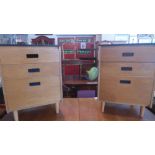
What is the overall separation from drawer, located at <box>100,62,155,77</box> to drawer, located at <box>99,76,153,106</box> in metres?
0.03

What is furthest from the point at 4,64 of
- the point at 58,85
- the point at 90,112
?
the point at 90,112

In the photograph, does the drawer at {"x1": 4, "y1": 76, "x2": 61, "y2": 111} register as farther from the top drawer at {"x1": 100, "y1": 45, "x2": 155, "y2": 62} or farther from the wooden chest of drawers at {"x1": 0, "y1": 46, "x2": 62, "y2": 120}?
the top drawer at {"x1": 100, "y1": 45, "x2": 155, "y2": 62}

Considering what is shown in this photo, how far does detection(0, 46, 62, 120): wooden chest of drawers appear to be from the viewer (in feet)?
2.70

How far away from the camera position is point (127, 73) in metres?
0.93

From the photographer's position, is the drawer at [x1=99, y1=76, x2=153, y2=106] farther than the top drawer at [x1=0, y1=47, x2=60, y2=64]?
Yes

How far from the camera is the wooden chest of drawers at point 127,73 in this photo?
888 mm

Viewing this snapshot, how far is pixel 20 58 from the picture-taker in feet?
2.73

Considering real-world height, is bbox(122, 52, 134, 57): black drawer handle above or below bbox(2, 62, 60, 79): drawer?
above

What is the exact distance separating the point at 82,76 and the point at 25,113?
1.70 metres

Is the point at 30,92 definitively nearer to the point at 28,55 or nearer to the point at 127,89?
the point at 28,55

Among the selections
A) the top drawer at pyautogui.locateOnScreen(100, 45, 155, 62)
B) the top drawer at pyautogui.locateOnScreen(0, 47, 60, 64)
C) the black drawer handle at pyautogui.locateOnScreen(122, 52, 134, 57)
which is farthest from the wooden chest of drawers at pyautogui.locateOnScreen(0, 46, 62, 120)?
the black drawer handle at pyautogui.locateOnScreen(122, 52, 134, 57)

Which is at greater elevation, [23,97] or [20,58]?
[20,58]
